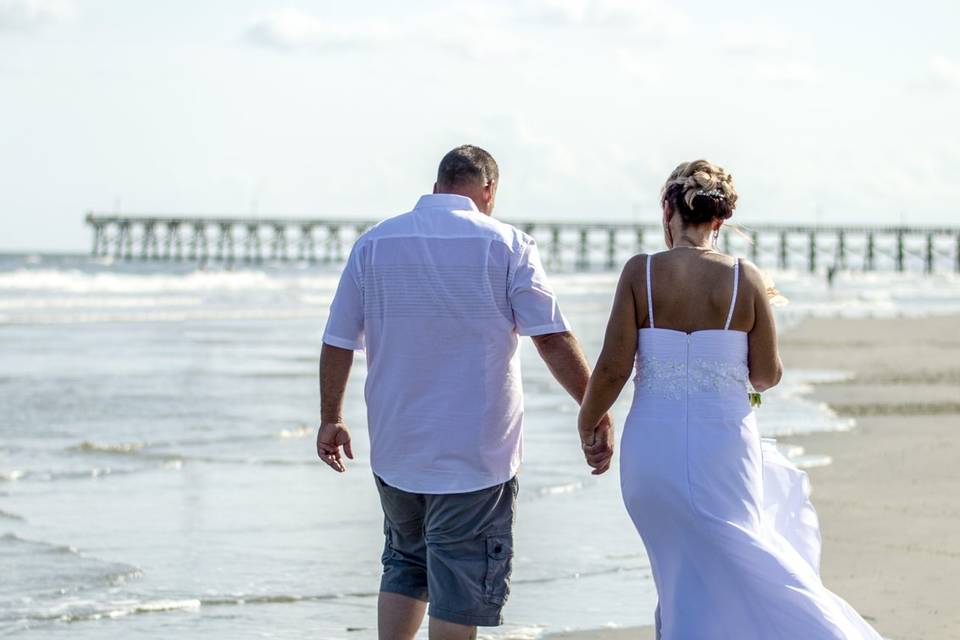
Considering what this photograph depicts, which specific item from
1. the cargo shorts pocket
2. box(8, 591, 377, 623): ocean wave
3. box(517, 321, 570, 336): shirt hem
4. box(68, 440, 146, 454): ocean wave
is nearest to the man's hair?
box(517, 321, 570, 336): shirt hem

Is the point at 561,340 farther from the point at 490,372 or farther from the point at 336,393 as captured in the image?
the point at 336,393

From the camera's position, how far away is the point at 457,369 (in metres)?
3.70

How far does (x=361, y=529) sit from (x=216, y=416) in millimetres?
4523

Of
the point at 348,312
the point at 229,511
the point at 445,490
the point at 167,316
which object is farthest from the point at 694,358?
the point at 167,316

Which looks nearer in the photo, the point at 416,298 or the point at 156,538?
the point at 416,298

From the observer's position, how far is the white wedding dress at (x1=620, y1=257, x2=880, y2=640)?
3.47 metres

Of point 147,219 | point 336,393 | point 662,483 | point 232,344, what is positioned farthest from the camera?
point 147,219

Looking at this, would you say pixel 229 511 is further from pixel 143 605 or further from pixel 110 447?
pixel 110 447

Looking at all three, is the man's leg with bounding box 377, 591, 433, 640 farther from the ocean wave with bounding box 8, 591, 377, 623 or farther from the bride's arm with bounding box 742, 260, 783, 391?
the ocean wave with bounding box 8, 591, 377, 623

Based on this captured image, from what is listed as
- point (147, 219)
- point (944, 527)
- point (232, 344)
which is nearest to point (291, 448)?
point (944, 527)

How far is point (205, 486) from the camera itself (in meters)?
7.71

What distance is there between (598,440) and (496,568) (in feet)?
1.35

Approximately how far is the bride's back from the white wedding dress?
19mm

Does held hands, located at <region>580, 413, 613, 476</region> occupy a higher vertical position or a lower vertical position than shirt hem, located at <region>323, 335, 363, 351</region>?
lower
